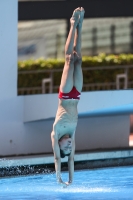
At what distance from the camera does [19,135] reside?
590 inches

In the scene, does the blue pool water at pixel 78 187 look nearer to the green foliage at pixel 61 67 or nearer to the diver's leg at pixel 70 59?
the diver's leg at pixel 70 59

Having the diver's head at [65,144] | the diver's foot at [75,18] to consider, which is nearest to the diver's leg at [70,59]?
the diver's foot at [75,18]

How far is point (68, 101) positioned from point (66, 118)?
280mm

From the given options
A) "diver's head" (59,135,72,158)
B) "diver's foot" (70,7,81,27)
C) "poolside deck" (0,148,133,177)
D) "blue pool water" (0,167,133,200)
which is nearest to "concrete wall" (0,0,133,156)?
"poolside deck" (0,148,133,177)

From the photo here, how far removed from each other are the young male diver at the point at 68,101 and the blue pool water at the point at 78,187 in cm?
53

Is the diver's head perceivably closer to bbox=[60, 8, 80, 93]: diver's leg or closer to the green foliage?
bbox=[60, 8, 80, 93]: diver's leg

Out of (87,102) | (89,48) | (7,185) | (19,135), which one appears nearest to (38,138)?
(19,135)

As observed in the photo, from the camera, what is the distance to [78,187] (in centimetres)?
1222

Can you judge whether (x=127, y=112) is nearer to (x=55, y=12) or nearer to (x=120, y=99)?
(x=120, y=99)

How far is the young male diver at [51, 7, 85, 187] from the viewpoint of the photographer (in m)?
11.0

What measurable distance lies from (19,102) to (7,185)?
2.92m

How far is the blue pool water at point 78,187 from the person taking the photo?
37.2ft

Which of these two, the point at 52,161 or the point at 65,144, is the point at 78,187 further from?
the point at 52,161

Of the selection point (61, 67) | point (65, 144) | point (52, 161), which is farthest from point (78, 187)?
point (61, 67)
